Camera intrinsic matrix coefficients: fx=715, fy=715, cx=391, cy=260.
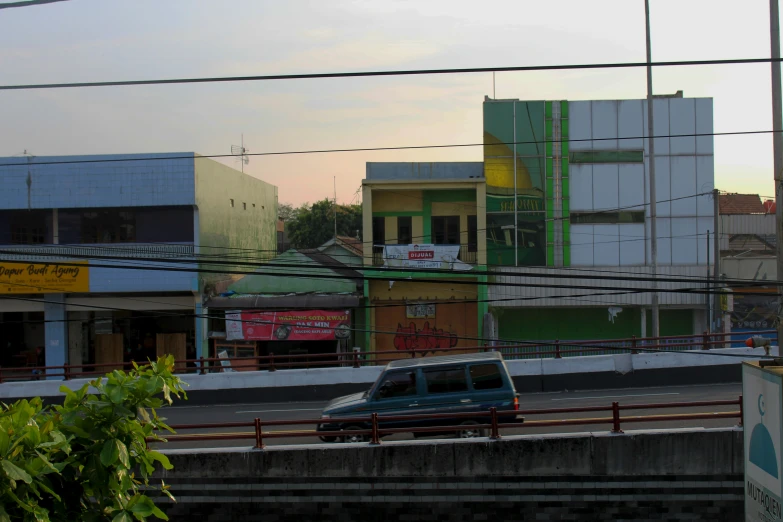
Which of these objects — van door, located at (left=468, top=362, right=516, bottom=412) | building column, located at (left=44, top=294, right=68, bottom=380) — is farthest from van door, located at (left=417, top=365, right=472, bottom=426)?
building column, located at (left=44, top=294, right=68, bottom=380)

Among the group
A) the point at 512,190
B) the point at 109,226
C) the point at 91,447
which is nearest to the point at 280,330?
the point at 109,226

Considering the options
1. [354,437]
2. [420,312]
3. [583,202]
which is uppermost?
[583,202]

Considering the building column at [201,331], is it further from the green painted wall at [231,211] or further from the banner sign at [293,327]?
the green painted wall at [231,211]

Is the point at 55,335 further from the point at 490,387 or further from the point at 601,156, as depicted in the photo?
the point at 601,156

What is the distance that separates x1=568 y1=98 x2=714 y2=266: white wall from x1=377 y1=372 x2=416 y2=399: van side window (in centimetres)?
1636

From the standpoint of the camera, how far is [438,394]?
12242 millimetres

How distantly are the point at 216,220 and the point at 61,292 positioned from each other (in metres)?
6.27

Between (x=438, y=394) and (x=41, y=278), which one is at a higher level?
(x=41, y=278)

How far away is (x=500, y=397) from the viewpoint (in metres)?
12.2

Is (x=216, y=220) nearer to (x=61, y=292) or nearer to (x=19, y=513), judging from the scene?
(x=61, y=292)

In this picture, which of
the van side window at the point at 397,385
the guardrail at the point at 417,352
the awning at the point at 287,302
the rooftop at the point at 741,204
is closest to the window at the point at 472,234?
the guardrail at the point at 417,352

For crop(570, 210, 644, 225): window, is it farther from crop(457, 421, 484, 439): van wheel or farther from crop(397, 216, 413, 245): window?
crop(457, 421, 484, 439): van wheel

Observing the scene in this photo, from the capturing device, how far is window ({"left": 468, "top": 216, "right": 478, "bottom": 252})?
27188mm

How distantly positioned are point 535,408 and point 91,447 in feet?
37.5
